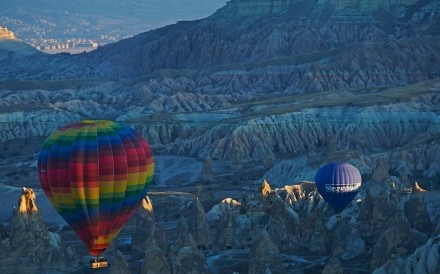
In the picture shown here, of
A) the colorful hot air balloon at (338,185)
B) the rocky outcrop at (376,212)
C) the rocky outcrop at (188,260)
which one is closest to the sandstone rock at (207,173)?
the colorful hot air balloon at (338,185)

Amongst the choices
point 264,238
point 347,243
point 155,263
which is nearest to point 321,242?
point 347,243

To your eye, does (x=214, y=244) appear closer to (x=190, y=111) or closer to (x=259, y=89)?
(x=190, y=111)

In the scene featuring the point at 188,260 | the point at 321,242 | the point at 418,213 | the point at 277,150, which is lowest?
the point at 277,150

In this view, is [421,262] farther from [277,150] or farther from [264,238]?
[277,150]

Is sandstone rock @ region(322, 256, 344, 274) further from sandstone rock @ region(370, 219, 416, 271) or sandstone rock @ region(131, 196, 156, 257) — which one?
sandstone rock @ region(131, 196, 156, 257)

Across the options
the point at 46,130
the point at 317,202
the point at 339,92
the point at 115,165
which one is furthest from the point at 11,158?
the point at 115,165

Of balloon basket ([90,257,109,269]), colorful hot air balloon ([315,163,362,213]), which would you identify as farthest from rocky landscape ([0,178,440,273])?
colorful hot air balloon ([315,163,362,213])
